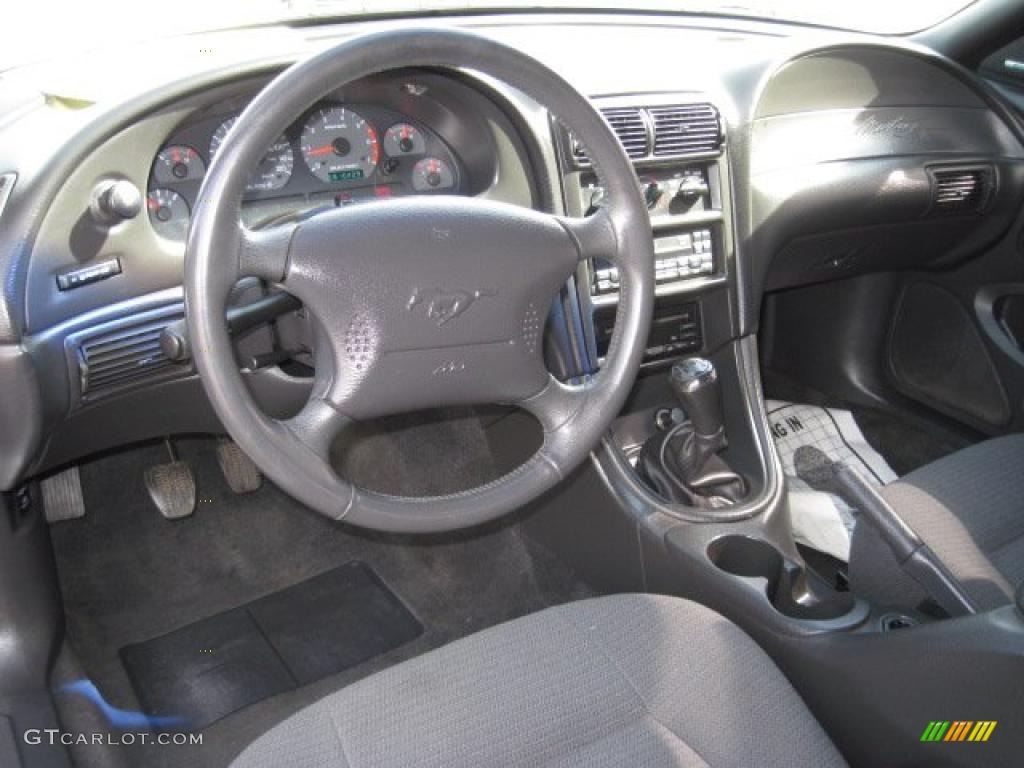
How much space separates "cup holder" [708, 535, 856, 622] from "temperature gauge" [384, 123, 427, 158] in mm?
884

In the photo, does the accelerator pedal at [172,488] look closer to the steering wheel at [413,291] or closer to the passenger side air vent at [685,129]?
the steering wheel at [413,291]

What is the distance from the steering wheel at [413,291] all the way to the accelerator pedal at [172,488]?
102 centimetres

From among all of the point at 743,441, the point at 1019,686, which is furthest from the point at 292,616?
the point at 1019,686

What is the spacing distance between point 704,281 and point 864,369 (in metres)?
1.07

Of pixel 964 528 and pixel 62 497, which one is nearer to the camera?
pixel 964 528

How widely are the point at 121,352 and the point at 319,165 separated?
47 centimetres

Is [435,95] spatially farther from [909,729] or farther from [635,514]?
[909,729]


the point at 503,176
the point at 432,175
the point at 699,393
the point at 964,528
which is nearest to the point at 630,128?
the point at 503,176

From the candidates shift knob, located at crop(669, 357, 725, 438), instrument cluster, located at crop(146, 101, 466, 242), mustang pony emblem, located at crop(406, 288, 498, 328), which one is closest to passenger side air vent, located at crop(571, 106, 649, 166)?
instrument cluster, located at crop(146, 101, 466, 242)

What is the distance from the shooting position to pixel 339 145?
1828 mm

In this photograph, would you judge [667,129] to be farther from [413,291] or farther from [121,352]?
[121,352]

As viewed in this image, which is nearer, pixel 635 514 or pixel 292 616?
pixel 635 514

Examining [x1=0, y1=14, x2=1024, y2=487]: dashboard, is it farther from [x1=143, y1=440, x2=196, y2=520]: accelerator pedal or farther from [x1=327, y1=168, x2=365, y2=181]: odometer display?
[x1=143, y1=440, x2=196, y2=520]: accelerator pedal

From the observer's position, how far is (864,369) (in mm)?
2957
